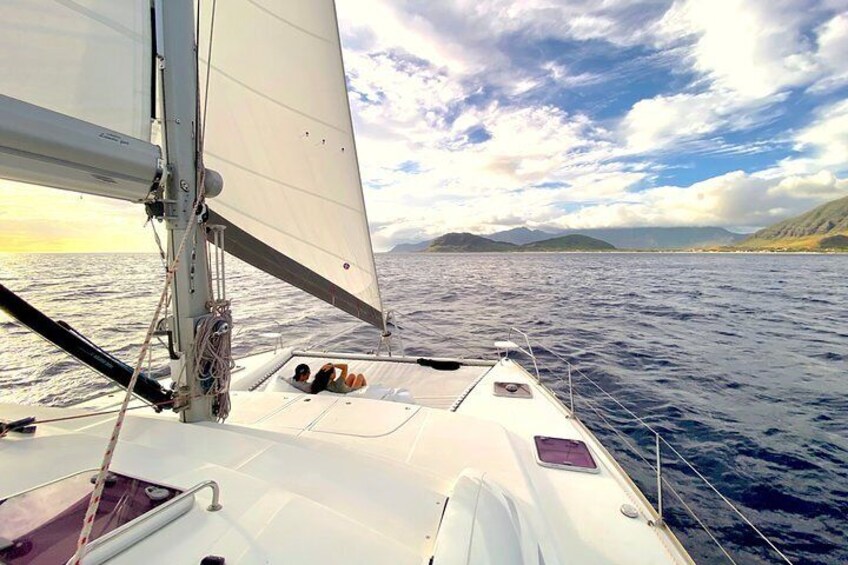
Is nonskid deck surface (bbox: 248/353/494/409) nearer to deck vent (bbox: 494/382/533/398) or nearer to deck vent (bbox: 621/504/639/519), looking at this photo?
deck vent (bbox: 494/382/533/398)

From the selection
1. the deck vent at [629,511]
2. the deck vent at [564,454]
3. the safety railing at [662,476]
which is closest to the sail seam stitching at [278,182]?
the safety railing at [662,476]

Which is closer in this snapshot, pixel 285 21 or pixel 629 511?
pixel 629 511

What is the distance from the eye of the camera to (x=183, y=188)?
7.34 feet

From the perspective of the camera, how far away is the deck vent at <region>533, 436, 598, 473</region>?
3.06 metres

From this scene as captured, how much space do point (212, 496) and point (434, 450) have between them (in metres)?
1.63

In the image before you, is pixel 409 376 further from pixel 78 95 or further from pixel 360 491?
pixel 78 95

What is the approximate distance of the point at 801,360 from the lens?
10406mm

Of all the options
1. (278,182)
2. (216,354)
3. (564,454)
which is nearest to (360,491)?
(216,354)

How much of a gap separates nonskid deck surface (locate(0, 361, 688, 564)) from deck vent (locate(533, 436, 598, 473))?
7 cm

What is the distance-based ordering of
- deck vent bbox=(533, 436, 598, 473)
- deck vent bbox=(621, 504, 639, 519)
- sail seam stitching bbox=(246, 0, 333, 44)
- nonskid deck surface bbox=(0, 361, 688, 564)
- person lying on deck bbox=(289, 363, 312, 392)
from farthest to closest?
person lying on deck bbox=(289, 363, 312, 392), sail seam stitching bbox=(246, 0, 333, 44), deck vent bbox=(533, 436, 598, 473), deck vent bbox=(621, 504, 639, 519), nonskid deck surface bbox=(0, 361, 688, 564)

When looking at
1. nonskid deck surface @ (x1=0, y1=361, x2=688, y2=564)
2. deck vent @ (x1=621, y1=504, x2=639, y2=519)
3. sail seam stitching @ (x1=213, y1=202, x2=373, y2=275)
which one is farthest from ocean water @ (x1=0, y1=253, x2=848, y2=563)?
sail seam stitching @ (x1=213, y1=202, x2=373, y2=275)

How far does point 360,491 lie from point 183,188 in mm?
1927

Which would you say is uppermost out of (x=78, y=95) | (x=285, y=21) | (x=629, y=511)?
(x=285, y=21)

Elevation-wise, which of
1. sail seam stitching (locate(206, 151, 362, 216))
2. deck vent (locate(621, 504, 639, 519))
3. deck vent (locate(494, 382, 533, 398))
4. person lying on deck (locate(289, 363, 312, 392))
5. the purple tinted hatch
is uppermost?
sail seam stitching (locate(206, 151, 362, 216))
